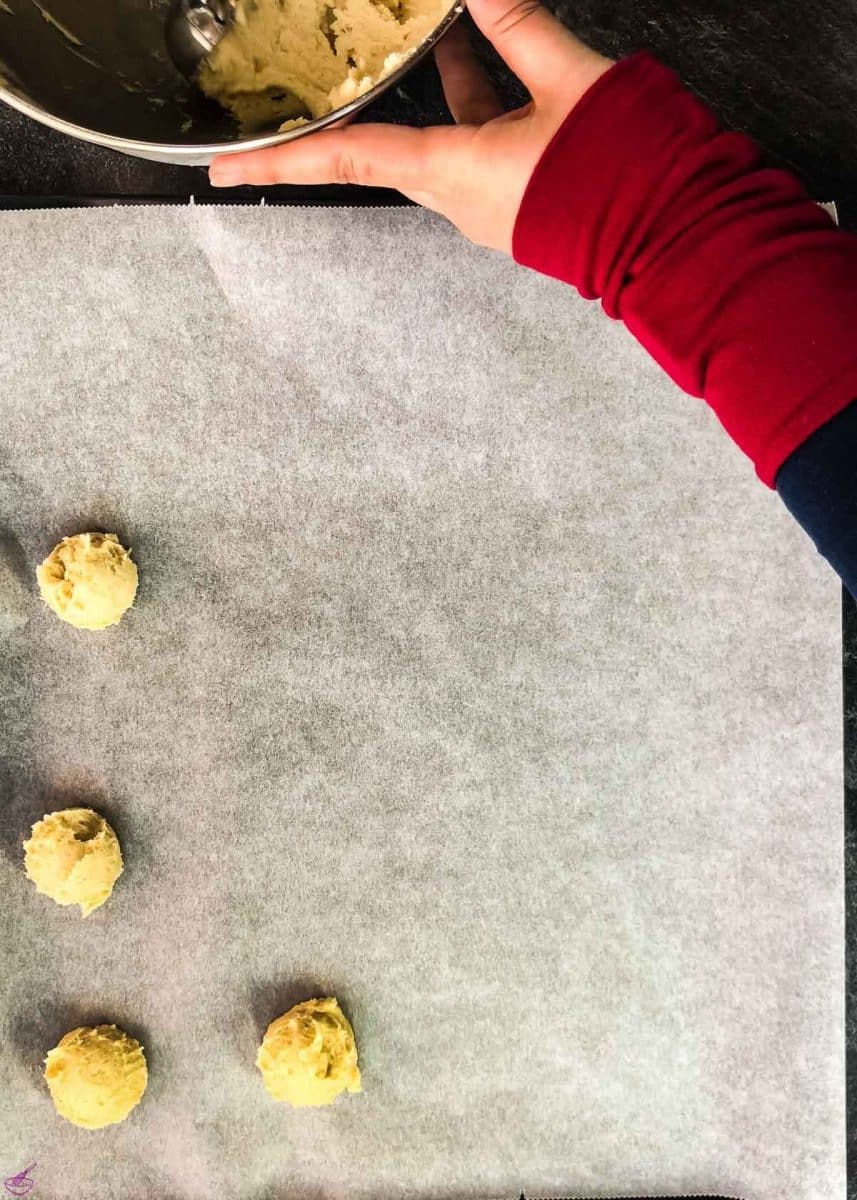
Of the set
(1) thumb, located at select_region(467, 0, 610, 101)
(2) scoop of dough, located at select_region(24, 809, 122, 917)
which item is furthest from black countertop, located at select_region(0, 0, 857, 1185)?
(2) scoop of dough, located at select_region(24, 809, 122, 917)

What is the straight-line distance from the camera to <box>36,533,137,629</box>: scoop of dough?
33.1 inches

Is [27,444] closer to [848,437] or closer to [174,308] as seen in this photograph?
[174,308]

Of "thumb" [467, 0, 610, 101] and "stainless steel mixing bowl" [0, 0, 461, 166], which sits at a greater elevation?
"thumb" [467, 0, 610, 101]

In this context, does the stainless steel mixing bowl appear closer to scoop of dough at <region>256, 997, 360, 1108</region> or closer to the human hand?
the human hand

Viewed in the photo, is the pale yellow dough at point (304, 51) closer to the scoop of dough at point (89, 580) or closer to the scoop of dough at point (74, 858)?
the scoop of dough at point (89, 580)

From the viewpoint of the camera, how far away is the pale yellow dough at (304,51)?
764mm

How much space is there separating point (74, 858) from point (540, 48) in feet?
2.53

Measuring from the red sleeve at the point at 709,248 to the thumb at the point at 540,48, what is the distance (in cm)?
2

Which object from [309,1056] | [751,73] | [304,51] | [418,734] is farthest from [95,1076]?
[751,73]

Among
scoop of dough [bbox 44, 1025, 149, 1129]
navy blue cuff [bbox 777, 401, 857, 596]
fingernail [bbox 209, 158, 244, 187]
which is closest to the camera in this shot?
navy blue cuff [bbox 777, 401, 857, 596]

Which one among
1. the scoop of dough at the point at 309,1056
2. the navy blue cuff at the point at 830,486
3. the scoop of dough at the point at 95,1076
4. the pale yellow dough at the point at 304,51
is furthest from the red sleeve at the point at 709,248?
the scoop of dough at the point at 95,1076

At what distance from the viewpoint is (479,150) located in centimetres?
70

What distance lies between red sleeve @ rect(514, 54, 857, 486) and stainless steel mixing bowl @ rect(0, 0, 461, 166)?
28 centimetres

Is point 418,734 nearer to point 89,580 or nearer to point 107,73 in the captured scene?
point 89,580
